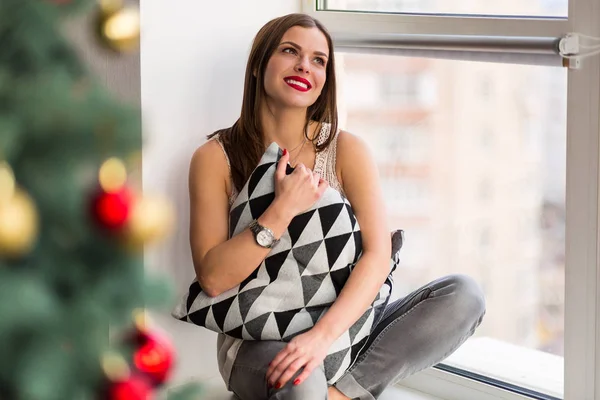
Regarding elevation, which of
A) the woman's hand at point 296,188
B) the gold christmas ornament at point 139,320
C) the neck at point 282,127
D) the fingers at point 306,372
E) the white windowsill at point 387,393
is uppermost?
the neck at point 282,127

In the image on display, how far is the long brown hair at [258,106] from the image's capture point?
200cm

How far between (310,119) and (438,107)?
347mm

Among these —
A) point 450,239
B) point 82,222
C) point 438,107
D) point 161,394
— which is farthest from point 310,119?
point 82,222

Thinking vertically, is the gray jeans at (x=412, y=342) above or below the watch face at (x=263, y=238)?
below

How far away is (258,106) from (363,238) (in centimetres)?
40

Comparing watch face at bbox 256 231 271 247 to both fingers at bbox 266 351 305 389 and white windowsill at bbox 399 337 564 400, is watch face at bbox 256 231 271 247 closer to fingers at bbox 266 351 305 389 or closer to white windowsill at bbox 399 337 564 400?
fingers at bbox 266 351 305 389

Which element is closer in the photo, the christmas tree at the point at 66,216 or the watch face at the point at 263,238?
the christmas tree at the point at 66,216

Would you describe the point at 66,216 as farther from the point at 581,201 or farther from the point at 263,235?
the point at 581,201

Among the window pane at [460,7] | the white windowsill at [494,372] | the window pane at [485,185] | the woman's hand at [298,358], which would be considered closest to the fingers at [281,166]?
the woman's hand at [298,358]

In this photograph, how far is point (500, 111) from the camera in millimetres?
2029

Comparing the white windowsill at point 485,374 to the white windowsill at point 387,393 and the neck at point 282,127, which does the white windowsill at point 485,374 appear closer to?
the white windowsill at point 387,393

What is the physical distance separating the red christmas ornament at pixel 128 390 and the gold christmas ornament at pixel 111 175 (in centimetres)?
15

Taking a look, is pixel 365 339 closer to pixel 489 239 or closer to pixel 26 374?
pixel 489 239

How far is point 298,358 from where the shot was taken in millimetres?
1806
